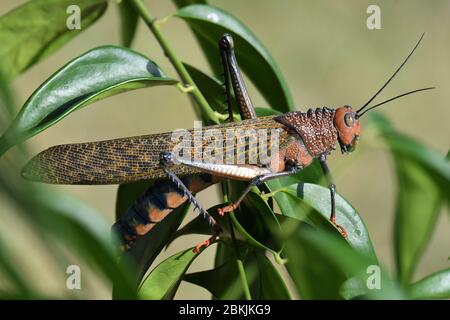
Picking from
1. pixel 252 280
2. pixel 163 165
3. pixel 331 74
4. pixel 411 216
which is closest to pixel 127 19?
pixel 163 165

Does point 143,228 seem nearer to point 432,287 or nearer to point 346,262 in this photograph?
point 432,287

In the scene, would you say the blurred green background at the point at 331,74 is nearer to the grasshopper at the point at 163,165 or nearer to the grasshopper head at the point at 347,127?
the grasshopper head at the point at 347,127

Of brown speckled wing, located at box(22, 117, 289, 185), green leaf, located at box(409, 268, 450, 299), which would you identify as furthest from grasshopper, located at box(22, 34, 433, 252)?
green leaf, located at box(409, 268, 450, 299)

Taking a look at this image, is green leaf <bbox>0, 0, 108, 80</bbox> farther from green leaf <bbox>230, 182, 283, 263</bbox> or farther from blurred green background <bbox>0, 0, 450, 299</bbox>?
blurred green background <bbox>0, 0, 450, 299</bbox>

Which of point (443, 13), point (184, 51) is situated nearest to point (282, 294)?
point (184, 51)

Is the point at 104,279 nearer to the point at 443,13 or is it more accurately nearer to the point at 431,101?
the point at 431,101

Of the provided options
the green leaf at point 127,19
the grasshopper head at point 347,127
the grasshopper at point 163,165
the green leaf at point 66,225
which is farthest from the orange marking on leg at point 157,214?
the green leaf at point 66,225
